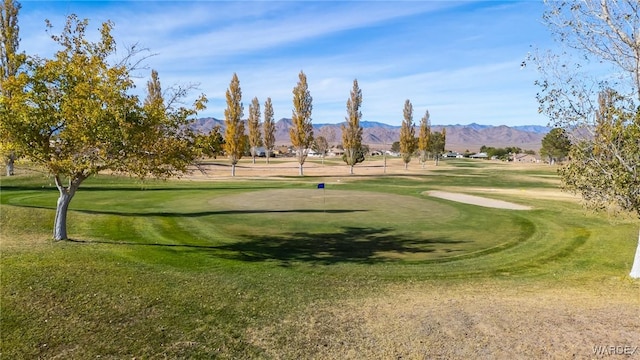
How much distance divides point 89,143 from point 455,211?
26.3 metres

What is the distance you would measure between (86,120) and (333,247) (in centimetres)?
1285

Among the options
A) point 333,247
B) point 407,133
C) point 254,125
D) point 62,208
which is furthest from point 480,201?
point 254,125

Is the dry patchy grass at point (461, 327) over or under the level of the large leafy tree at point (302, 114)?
under

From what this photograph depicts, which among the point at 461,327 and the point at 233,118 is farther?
the point at 233,118

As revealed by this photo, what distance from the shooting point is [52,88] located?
18000mm

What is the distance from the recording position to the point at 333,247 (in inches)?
878

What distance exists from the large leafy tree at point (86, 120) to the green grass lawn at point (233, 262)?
160 inches

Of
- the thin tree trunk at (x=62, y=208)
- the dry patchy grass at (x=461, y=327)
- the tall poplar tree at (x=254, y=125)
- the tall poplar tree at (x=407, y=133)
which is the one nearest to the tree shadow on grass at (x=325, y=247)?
the thin tree trunk at (x=62, y=208)

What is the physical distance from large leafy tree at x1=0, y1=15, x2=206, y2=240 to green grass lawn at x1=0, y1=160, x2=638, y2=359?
405cm

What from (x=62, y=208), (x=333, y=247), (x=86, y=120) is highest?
(x=86, y=120)

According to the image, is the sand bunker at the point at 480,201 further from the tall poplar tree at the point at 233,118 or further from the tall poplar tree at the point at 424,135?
the tall poplar tree at the point at 424,135

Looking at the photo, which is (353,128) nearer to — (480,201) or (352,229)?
(480,201)

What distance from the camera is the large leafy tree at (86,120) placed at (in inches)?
669

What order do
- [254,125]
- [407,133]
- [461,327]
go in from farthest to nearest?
[254,125] < [407,133] < [461,327]
